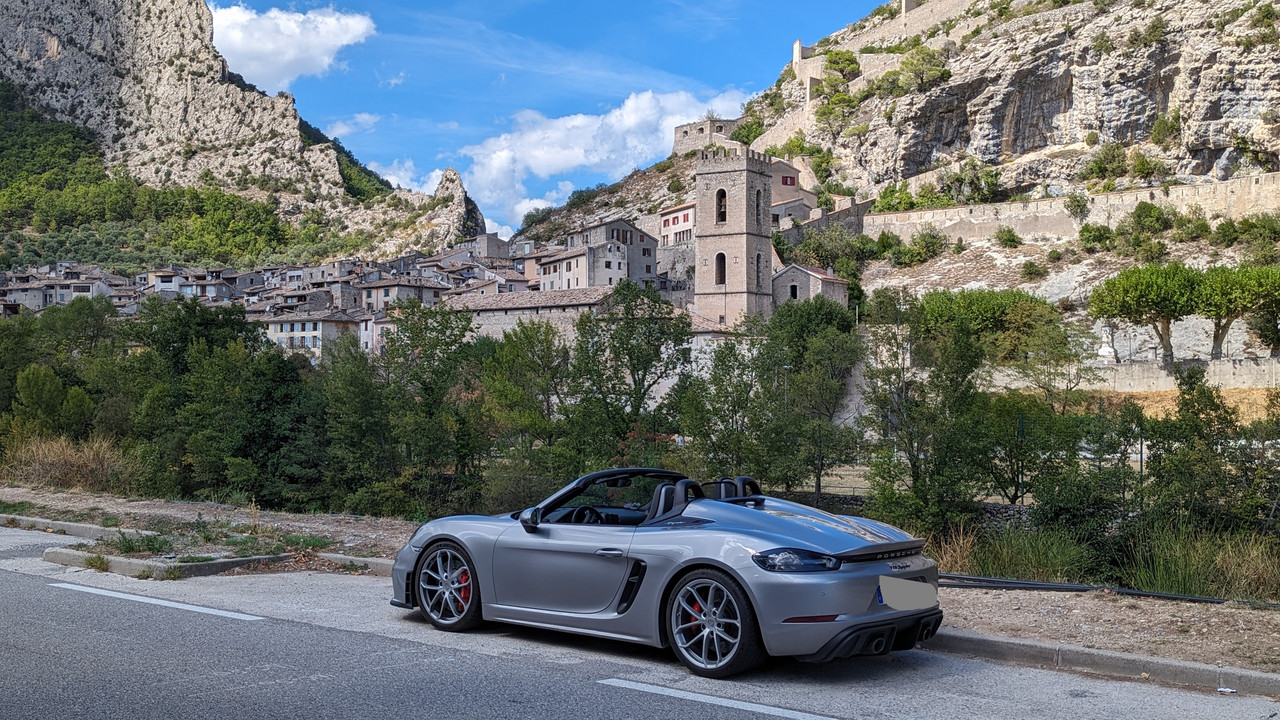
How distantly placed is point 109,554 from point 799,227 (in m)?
75.2

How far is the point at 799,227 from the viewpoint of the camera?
267ft

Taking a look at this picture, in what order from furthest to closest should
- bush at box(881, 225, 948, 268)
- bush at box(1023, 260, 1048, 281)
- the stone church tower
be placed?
bush at box(881, 225, 948, 268)
bush at box(1023, 260, 1048, 281)
the stone church tower

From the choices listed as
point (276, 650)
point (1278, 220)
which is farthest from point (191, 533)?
point (1278, 220)

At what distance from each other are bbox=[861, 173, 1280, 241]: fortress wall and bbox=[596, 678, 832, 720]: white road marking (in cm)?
7153

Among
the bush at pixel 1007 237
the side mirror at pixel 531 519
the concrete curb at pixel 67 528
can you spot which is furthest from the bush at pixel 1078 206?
the side mirror at pixel 531 519

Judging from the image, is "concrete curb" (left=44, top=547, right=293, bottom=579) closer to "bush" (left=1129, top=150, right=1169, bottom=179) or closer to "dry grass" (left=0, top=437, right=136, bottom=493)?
"dry grass" (left=0, top=437, right=136, bottom=493)

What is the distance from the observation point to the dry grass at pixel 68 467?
18.7 metres

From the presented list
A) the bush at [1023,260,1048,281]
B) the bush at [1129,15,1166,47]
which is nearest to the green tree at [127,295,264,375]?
the bush at [1023,260,1048,281]

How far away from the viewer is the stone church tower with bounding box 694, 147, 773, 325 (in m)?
65.6

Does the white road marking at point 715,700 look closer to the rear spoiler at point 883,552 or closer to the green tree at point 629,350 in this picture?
the rear spoiler at point 883,552

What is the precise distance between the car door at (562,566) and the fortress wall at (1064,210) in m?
70.9

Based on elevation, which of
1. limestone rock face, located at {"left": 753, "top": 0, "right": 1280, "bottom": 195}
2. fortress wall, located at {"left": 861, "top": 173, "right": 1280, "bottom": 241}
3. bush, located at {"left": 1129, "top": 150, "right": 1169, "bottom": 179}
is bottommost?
fortress wall, located at {"left": 861, "top": 173, "right": 1280, "bottom": 241}

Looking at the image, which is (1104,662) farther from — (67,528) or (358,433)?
(358,433)

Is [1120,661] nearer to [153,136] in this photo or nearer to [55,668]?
[55,668]
